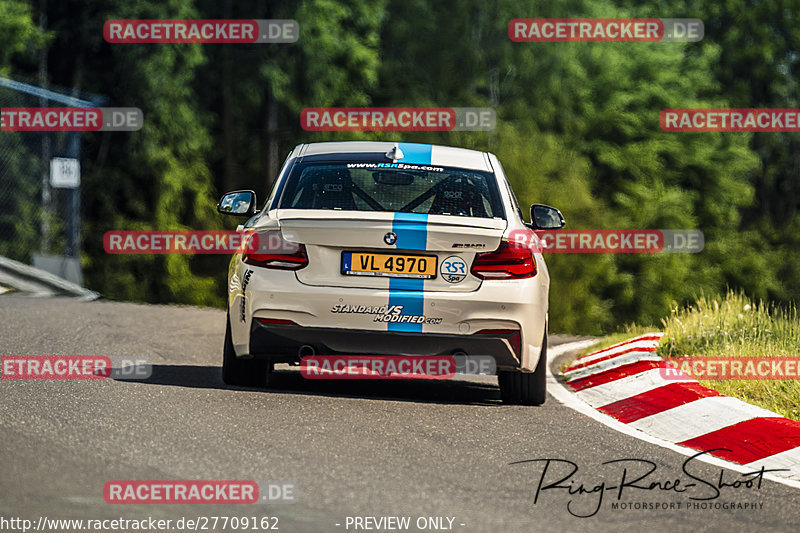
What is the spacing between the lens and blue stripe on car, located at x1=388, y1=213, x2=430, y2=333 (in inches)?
329

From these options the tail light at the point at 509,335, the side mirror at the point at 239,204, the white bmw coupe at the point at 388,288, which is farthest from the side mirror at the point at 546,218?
the side mirror at the point at 239,204

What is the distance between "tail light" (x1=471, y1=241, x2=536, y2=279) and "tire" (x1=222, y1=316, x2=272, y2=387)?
1.69 meters

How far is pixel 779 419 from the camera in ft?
25.7

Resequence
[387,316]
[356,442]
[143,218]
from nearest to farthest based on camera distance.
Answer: [356,442], [387,316], [143,218]

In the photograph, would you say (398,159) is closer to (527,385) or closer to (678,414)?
(527,385)

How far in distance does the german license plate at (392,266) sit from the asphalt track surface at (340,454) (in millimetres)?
843

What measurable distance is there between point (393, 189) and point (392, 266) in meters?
1.18

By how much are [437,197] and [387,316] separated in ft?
3.66

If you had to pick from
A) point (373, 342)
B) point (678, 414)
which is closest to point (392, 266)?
point (373, 342)

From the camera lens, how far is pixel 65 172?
20.8 metres

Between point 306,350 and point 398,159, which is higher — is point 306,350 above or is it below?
below

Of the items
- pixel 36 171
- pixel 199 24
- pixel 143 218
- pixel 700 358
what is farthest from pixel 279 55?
pixel 700 358

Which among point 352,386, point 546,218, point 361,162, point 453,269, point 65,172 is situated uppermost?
point 361,162

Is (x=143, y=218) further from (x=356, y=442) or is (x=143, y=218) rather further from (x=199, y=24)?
(x=356, y=442)
